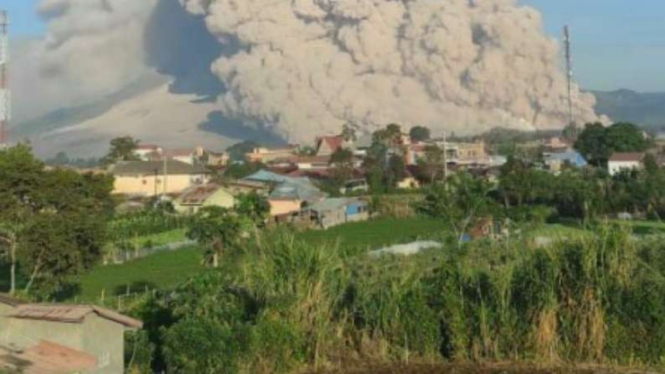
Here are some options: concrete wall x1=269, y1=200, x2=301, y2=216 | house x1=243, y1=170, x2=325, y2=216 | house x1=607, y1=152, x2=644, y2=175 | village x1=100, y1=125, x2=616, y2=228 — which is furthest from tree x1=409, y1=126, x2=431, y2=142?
concrete wall x1=269, y1=200, x2=301, y2=216

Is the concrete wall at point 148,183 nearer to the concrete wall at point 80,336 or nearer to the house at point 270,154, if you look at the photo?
the house at point 270,154

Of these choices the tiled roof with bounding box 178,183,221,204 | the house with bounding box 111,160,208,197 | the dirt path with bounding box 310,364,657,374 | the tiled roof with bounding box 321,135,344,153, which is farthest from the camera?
the tiled roof with bounding box 321,135,344,153

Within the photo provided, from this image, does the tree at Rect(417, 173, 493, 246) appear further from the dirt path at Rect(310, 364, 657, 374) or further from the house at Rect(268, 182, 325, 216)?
the dirt path at Rect(310, 364, 657, 374)

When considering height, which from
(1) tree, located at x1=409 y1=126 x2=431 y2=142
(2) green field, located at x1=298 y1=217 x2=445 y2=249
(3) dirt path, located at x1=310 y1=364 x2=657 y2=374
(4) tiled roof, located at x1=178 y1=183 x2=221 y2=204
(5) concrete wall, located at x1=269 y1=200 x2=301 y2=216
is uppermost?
(1) tree, located at x1=409 y1=126 x2=431 y2=142

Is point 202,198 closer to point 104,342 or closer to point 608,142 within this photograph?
point 608,142

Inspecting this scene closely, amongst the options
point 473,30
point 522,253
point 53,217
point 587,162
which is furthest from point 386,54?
point 522,253

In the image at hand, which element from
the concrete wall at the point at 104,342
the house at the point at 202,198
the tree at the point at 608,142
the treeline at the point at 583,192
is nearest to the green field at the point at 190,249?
the treeline at the point at 583,192

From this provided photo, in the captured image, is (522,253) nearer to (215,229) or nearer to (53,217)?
(53,217)
